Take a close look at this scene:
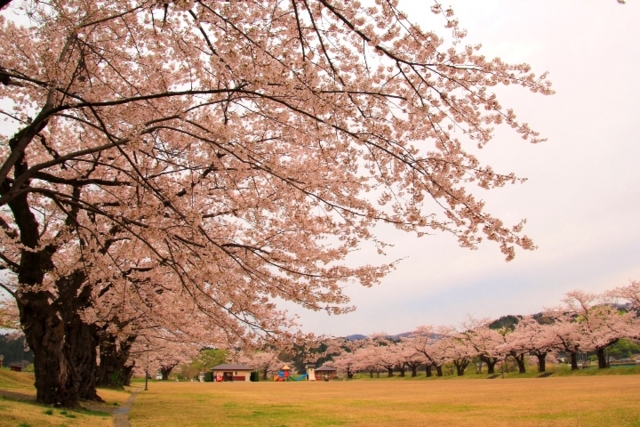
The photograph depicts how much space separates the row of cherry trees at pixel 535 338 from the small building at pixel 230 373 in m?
27.6

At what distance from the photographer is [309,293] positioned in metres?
5.58

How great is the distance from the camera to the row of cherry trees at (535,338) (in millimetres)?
40094

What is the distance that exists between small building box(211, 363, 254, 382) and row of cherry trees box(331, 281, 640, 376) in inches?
1086

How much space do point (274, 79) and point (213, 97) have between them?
1.81m

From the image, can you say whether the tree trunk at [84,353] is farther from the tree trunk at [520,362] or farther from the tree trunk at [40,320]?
the tree trunk at [520,362]

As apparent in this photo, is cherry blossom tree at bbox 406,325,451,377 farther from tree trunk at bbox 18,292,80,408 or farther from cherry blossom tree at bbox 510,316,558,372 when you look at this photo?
tree trunk at bbox 18,292,80,408

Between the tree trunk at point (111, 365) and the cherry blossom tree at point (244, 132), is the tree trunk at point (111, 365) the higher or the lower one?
the lower one

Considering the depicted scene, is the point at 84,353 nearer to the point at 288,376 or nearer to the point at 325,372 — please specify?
the point at 288,376

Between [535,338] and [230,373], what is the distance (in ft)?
198

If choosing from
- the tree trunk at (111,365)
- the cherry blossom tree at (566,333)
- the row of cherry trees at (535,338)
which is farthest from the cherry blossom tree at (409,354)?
the tree trunk at (111,365)

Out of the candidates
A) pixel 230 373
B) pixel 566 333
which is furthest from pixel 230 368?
pixel 566 333

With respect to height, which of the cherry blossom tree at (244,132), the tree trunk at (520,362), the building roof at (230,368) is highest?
the cherry blossom tree at (244,132)

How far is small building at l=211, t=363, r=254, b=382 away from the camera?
88.1 meters

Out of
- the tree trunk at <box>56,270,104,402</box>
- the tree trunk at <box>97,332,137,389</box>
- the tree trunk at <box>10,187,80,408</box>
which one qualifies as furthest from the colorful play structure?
the tree trunk at <box>10,187,80,408</box>
